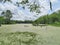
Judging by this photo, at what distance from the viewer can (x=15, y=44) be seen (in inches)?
109

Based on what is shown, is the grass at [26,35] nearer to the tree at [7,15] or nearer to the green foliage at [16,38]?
the green foliage at [16,38]

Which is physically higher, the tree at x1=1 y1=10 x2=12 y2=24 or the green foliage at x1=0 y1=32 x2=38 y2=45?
the tree at x1=1 y1=10 x2=12 y2=24

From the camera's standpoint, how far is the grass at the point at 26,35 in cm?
286

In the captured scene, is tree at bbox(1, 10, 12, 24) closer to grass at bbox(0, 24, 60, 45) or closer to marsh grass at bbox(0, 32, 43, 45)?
grass at bbox(0, 24, 60, 45)

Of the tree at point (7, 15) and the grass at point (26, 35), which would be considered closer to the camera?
the tree at point (7, 15)

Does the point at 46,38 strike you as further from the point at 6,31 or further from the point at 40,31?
the point at 6,31

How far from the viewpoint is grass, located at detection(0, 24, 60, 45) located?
9.39ft

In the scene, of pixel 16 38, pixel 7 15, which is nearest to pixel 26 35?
pixel 16 38

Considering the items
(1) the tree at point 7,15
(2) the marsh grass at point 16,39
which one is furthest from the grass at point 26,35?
(1) the tree at point 7,15

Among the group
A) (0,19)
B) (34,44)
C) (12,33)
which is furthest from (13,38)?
(0,19)

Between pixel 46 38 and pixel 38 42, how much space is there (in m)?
0.34

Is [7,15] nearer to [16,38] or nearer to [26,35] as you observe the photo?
[16,38]

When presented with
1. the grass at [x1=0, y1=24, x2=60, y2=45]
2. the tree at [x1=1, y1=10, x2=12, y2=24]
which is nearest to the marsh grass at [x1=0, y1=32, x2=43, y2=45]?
the grass at [x1=0, y1=24, x2=60, y2=45]

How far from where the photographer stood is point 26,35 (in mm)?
3127
